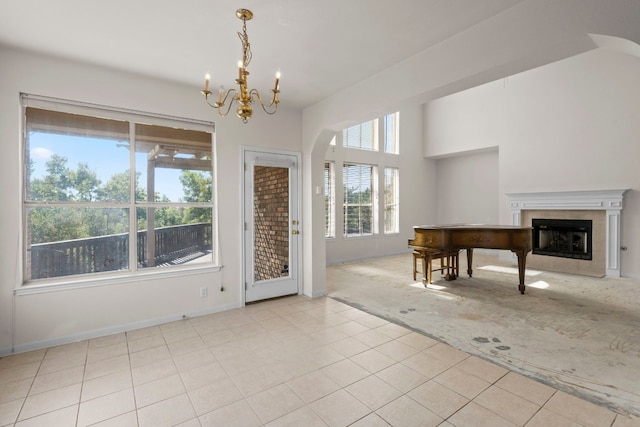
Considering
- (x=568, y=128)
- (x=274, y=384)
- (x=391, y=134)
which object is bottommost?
(x=274, y=384)

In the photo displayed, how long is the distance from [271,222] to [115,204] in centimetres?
185

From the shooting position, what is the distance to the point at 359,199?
7.43 m

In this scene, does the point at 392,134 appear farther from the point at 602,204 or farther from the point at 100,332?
the point at 100,332

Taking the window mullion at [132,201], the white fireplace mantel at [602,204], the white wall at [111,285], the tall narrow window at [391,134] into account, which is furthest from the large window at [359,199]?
the window mullion at [132,201]

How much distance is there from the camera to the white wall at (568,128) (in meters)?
5.22

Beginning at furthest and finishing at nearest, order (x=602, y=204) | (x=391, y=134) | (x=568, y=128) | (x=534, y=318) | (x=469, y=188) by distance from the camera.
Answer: (x=469, y=188)
(x=391, y=134)
(x=568, y=128)
(x=602, y=204)
(x=534, y=318)

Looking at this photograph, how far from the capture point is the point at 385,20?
91.6 inches

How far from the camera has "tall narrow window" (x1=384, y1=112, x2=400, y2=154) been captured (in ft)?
26.2

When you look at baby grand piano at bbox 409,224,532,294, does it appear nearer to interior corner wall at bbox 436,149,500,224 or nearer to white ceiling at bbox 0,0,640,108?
white ceiling at bbox 0,0,640,108

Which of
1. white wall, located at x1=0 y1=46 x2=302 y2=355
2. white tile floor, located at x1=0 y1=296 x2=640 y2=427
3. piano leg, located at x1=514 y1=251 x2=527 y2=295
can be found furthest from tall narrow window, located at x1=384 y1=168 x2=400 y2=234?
white tile floor, located at x1=0 y1=296 x2=640 y2=427

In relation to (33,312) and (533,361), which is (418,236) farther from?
(33,312)

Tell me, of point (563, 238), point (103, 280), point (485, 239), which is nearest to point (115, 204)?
point (103, 280)

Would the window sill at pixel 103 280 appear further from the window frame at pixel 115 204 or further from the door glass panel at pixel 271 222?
the door glass panel at pixel 271 222

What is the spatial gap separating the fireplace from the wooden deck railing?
649cm
